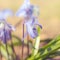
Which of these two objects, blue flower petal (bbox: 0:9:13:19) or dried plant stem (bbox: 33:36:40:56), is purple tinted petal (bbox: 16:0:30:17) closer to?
blue flower petal (bbox: 0:9:13:19)

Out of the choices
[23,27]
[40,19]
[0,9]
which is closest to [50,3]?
[40,19]

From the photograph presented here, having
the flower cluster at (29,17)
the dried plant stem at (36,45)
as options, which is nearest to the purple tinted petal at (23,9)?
the flower cluster at (29,17)

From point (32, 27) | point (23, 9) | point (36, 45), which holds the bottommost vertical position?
point (36, 45)

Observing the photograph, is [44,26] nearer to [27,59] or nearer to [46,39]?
[46,39]

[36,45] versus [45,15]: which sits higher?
[45,15]

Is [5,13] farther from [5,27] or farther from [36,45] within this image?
[36,45]

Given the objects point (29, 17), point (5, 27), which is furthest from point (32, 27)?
point (5, 27)

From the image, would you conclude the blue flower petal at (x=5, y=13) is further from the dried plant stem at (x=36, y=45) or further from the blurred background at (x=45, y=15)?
the dried plant stem at (x=36, y=45)
